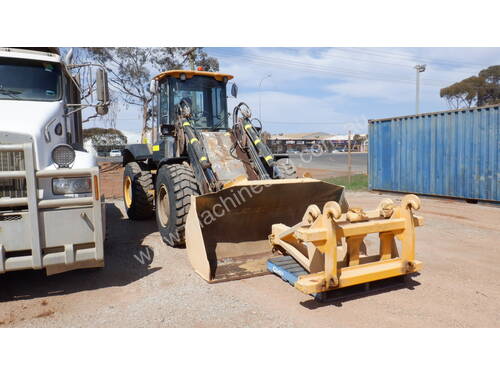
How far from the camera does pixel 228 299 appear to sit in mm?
4117

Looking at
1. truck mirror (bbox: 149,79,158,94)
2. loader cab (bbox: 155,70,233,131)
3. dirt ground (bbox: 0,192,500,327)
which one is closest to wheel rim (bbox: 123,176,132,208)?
loader cab (bbox: 155,70,233,131)

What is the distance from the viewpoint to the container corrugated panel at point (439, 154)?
10.3m

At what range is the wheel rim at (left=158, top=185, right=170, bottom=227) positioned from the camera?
622 cm

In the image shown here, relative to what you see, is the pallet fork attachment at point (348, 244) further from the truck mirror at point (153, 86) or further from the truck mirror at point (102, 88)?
the truck mirror at point (153, 86)

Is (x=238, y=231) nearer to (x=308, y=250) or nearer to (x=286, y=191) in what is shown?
(x=286, y=191)

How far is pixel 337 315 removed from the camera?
12.2ft

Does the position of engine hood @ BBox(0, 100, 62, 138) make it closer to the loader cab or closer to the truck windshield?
the truck windshield

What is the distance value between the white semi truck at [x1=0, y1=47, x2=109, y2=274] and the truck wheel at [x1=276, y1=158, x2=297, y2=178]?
2.87m

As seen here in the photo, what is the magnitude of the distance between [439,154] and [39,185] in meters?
10.9

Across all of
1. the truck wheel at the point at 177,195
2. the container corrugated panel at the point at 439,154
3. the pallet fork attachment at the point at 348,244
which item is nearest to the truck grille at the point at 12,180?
the truck wheel at the point at 177,195

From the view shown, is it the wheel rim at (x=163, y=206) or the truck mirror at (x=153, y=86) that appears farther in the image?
the truck mirror at (x=153, y=86)

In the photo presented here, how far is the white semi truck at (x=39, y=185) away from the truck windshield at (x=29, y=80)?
0.01m

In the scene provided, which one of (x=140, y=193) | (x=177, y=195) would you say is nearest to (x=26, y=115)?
(x=177, y=195)

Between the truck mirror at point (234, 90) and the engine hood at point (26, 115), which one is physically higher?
the truck mirror at point (234, 90)
